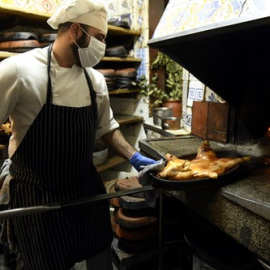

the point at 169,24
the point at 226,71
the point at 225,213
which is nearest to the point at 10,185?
the point at 225,213

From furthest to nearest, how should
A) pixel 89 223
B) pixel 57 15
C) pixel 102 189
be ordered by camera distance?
pixel 102 189 < pixel 89 223 < pixel 57 15

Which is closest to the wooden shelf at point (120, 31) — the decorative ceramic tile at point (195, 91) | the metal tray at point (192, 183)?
the decorative ceramic tile at point (195, 91)

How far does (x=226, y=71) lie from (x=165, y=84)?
188 cm

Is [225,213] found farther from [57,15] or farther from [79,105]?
[57,15]

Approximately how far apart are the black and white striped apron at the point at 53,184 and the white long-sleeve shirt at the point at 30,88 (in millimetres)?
41

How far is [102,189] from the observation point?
5.85 feet

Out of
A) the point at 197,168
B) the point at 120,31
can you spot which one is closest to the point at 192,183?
the point at 197,168

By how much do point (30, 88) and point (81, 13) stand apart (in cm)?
51

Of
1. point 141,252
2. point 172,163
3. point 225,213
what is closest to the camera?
point 225,213

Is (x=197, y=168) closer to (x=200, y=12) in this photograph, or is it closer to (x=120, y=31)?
(x=200, y=12)

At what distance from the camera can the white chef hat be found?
1.49 meters

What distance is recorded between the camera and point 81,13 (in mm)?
1501

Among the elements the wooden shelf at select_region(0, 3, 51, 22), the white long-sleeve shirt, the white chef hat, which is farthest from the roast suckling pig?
the wooden shelf at select_region(0, 3, 51, 22)

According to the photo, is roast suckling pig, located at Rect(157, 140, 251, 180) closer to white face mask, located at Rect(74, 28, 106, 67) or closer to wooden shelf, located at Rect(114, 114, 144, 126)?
white face mask, located at Rect(74, 28, 106, 67)
